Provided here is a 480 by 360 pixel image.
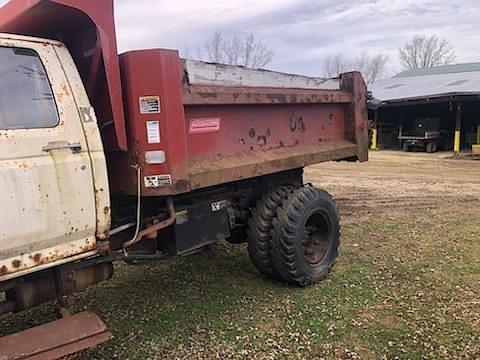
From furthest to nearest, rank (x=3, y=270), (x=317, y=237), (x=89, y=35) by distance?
(x=317, y=237) → (x=89, y=35) → (x=3, y=270)

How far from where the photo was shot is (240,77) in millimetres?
4207

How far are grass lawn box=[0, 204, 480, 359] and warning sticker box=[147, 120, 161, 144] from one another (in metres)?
1.62

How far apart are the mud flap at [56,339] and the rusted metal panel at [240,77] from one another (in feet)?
6.06

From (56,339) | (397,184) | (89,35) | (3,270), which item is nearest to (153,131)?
(89,35)

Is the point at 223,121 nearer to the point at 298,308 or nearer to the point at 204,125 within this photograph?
the point at 204,125

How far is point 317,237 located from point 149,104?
261 centimetres

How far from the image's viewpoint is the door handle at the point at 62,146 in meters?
2.91

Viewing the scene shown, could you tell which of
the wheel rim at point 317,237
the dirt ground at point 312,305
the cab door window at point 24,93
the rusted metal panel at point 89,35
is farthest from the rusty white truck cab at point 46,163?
the wheel rim at point 317,237

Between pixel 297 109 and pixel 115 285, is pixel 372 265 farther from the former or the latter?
pixel 115 285

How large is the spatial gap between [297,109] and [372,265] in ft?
6.38

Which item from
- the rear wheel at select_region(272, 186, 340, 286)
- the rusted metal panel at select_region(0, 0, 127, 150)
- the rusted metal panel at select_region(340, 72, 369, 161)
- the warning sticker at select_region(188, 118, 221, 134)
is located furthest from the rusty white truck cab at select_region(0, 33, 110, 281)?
the rusted metal panel at select_region(340, 72, 369, 161)

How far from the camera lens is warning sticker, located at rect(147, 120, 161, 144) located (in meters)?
3.42

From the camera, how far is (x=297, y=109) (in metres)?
4.86

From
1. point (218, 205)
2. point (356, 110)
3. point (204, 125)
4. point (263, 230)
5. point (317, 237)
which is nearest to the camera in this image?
point (204, 125)
